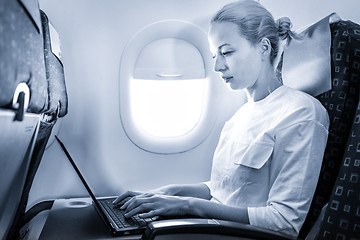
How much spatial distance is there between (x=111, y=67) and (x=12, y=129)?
3.71ft

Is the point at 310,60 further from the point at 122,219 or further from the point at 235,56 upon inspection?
the point at 122,219

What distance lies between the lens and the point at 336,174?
1140 mm

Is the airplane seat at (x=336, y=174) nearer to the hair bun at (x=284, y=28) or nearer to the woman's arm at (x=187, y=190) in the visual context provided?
the hair bun at (x=284, y=28)

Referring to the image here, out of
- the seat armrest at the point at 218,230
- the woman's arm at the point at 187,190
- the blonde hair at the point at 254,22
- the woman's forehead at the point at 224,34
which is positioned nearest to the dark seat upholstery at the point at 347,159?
the seat armrest at the point at 218,230

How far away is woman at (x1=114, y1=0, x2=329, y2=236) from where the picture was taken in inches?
43.9

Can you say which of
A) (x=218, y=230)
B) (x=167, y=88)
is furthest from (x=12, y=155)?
(x=167, y=88)

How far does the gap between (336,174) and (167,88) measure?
0.98 meters

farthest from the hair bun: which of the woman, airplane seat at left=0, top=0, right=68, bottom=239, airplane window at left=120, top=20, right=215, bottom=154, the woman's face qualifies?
airplane seat at left=0, top=0, right=68, bottom=239

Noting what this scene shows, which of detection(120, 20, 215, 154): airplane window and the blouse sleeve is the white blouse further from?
detection(120, 20, 215, 154): airplane window

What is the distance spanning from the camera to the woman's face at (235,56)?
1.41m

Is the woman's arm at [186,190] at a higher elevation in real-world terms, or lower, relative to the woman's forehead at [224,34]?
lower

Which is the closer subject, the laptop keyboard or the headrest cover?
the laptop keyboard

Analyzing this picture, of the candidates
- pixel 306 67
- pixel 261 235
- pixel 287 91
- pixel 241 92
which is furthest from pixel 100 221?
pixel 241 92

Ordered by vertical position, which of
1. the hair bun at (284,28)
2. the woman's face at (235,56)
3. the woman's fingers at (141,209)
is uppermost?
the hair bun at (284,28)
